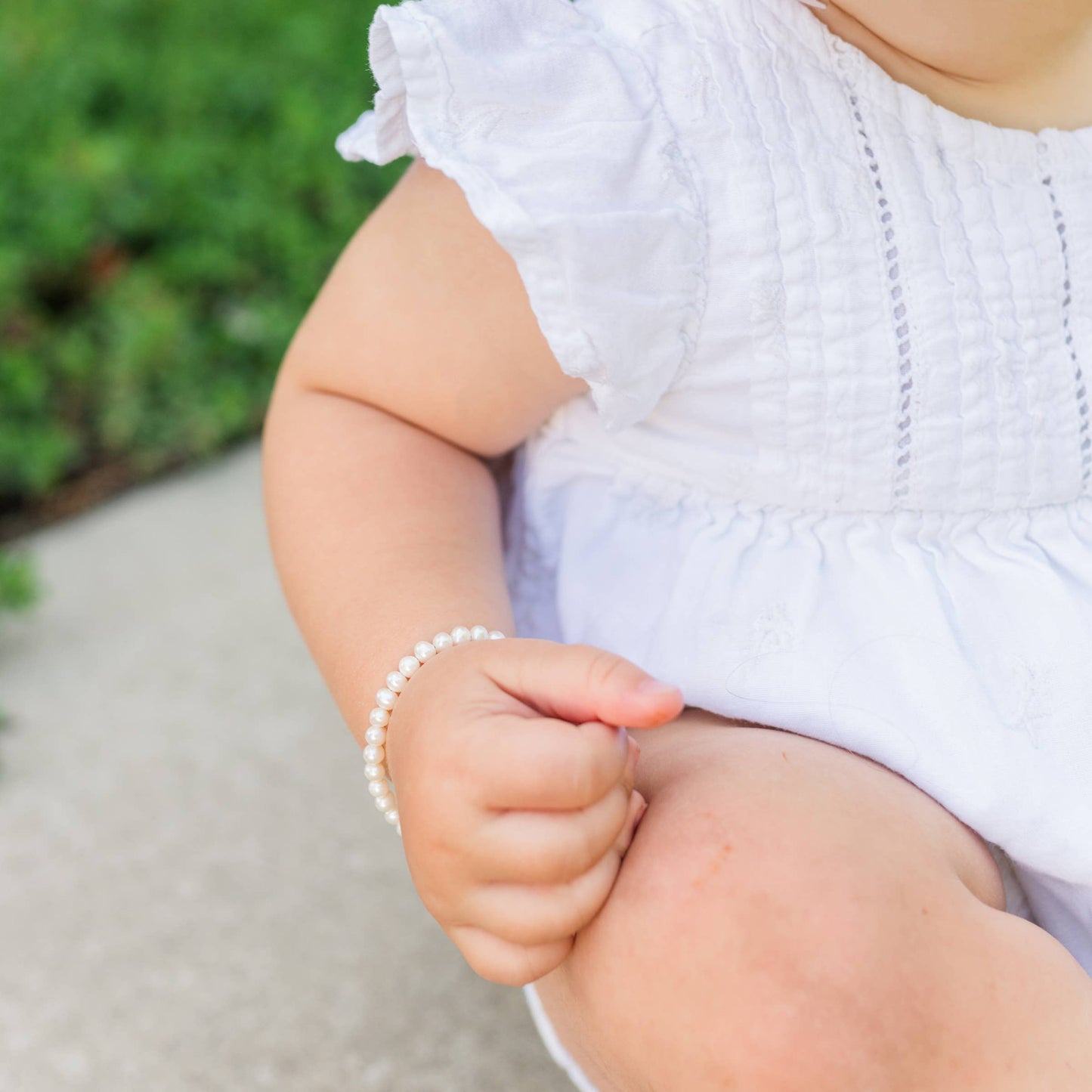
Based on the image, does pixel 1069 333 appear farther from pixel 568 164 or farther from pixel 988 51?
pixel 568 164

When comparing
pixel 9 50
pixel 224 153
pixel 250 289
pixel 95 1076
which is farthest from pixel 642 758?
pixel 9 50

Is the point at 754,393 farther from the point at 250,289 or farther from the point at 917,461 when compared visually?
the point at 250,289

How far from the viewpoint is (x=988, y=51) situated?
80cm

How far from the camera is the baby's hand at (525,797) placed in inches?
24.9

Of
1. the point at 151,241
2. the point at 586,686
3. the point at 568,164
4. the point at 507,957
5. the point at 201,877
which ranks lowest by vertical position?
the point at 201,877

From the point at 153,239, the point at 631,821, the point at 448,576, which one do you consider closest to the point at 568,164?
the point at 448,576

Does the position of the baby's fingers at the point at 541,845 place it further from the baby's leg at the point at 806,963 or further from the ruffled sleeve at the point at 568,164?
the ruffled sleeve at the point at 568,164

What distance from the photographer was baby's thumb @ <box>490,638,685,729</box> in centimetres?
64

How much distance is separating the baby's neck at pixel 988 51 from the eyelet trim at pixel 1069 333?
→ 0.18 ft

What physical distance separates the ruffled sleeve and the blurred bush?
38.6 inches

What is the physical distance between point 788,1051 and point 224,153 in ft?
6.66

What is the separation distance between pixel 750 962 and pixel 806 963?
0.08 ft

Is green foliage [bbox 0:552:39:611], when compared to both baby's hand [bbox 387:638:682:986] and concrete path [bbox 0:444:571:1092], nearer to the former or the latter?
concrete path [bbox 0:444:571:1092]

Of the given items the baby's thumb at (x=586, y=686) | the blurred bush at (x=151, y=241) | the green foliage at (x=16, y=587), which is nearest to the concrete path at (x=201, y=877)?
the green foliage at (x=16, y=587)
